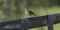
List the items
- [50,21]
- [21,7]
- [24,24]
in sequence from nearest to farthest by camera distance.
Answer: [24,24], [50,21], [21,7]

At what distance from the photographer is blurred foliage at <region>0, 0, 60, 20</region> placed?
13.2m

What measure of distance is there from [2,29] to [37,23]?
743 millimetres

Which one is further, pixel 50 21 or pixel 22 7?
pixel 22 7

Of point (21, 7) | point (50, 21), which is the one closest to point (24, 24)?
point (50, 21)

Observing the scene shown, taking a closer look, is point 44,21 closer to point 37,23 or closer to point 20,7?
point 37,23

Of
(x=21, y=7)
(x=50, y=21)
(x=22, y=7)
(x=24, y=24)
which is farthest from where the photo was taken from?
(x=21, y=7)

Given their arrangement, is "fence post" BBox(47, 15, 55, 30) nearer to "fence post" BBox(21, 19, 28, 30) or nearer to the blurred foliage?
"fence post" BBox(21, 19, 28, 30)

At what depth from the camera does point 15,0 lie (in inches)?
571

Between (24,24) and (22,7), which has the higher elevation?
(24,24)

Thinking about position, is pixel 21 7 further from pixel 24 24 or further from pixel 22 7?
pixel 24 24

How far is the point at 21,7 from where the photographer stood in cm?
1373

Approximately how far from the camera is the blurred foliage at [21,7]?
13156mm

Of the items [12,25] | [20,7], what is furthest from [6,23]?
[20,7]

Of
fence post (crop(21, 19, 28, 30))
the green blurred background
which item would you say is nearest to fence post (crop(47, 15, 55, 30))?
fence post (crop(21, 19, 28, 30))
